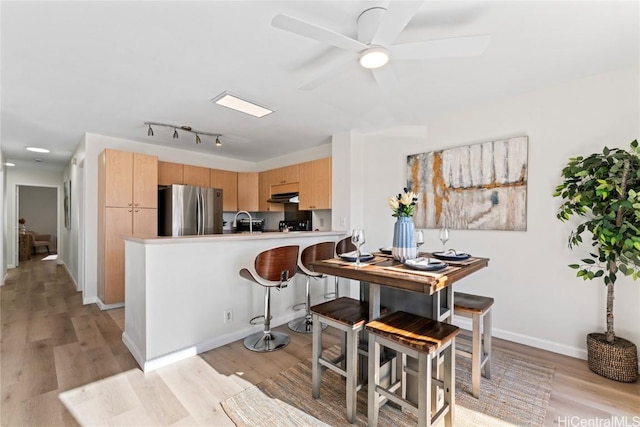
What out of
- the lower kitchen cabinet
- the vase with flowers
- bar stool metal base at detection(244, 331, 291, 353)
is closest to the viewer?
the vase with flowers

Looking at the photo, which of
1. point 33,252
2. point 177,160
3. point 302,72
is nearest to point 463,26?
point 302,72

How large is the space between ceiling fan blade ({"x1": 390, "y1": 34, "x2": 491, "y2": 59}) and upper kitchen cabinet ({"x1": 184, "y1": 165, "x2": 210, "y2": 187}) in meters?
4.08

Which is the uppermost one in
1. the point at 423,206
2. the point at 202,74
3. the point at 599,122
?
the point at 202,74

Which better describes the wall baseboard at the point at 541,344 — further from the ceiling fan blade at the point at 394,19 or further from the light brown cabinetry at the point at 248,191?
the light brown cabinetry at the point at 248,191

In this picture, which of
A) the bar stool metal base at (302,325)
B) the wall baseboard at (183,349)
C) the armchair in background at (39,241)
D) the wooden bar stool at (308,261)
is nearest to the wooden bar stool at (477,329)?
the wooden bar stool at (308,261)

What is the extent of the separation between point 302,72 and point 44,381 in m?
3.06

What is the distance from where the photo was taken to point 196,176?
4867mm

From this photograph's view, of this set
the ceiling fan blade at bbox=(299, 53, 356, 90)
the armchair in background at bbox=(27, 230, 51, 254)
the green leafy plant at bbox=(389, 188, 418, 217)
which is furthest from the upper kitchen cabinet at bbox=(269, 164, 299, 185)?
the armchair in background at bbox=(27, 230, 51, 254)

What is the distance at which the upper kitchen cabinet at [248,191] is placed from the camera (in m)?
5.47

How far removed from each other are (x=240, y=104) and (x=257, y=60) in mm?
897

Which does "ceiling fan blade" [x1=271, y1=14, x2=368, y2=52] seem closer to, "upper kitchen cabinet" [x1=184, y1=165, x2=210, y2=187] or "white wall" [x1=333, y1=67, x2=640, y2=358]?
"white wall" [x1=333, y1=67, x2=640, y2=358]

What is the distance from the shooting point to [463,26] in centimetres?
172

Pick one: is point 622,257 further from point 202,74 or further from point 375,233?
point 202,74
